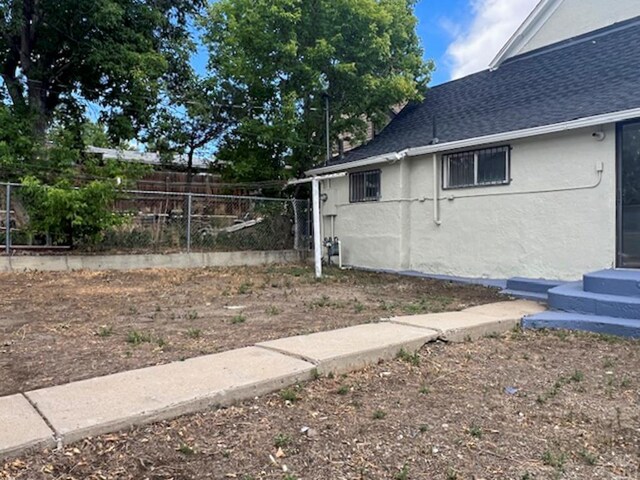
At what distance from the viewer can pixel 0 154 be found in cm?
→ 1001

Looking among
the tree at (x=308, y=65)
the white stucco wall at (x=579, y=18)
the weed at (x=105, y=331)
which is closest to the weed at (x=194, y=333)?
the weed at (x=105, y=331)

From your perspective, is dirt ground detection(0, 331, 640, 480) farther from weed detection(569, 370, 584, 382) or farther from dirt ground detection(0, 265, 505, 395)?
dirt ground detection(0, 265, 505, 395)

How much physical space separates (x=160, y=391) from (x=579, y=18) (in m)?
11.4

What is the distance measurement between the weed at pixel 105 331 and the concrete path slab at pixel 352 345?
5.19ft

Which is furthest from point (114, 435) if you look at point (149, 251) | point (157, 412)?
point (149, 251)

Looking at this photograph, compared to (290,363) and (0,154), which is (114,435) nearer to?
(290,363)

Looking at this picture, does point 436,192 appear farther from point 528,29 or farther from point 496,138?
point 528,29

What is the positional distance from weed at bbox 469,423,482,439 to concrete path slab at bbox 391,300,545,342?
1.71 meters

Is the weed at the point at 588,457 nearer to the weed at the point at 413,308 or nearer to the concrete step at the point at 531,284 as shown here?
the weed at the point at 413,308

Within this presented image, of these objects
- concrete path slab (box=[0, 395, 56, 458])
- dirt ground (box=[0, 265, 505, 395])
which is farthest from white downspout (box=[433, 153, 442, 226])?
concrete path slab (box=[0, 395, 56, 458])

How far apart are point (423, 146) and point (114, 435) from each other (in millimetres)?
8370

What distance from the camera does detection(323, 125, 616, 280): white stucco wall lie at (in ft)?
23.8

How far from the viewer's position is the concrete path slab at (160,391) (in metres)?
2.58

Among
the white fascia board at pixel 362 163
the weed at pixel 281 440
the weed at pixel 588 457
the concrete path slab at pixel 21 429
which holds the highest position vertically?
the white fascia board at pixel 362 163
